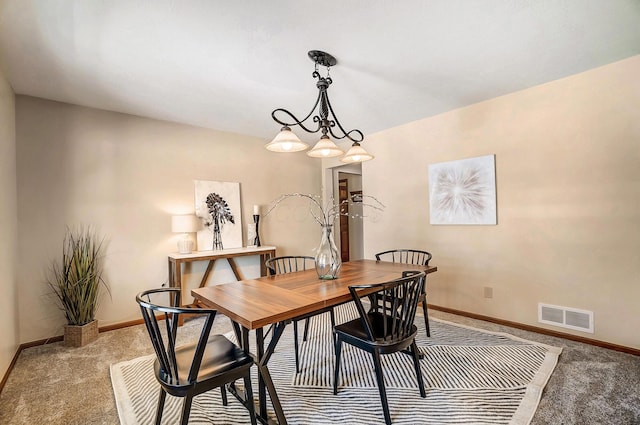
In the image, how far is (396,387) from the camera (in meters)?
2.02

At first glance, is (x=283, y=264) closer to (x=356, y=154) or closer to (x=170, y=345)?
(x=356, y=154)

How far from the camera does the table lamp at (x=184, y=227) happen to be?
3.43 meters

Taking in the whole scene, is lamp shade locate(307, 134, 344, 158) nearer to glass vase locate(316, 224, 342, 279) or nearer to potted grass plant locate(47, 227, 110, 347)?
glass vase locate(316, 224, 342, 279)

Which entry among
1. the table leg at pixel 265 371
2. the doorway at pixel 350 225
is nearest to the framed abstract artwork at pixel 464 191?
the doorway at pixel 350 225

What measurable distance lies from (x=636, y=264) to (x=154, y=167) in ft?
15.8

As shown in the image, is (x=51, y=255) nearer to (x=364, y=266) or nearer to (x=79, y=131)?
(x=79, y=131)

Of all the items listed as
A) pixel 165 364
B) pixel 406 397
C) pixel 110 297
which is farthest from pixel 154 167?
pixel 406 397

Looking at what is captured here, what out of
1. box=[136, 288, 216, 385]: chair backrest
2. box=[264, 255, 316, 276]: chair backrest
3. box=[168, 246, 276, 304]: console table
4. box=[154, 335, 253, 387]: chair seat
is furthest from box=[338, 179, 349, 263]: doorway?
box=[136, 288, 216, 385]: chair backrest

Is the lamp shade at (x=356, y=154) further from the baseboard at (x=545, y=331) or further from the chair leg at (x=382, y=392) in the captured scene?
the baseboard at (x=545, y=331)

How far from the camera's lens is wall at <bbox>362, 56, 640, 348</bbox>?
2.46 metres

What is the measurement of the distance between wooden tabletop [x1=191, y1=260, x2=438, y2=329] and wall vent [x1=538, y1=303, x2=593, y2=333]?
4.63 feet

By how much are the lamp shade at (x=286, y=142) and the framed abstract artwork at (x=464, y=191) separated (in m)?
2.20

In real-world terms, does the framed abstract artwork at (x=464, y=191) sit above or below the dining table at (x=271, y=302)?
above

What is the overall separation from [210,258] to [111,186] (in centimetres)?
134
